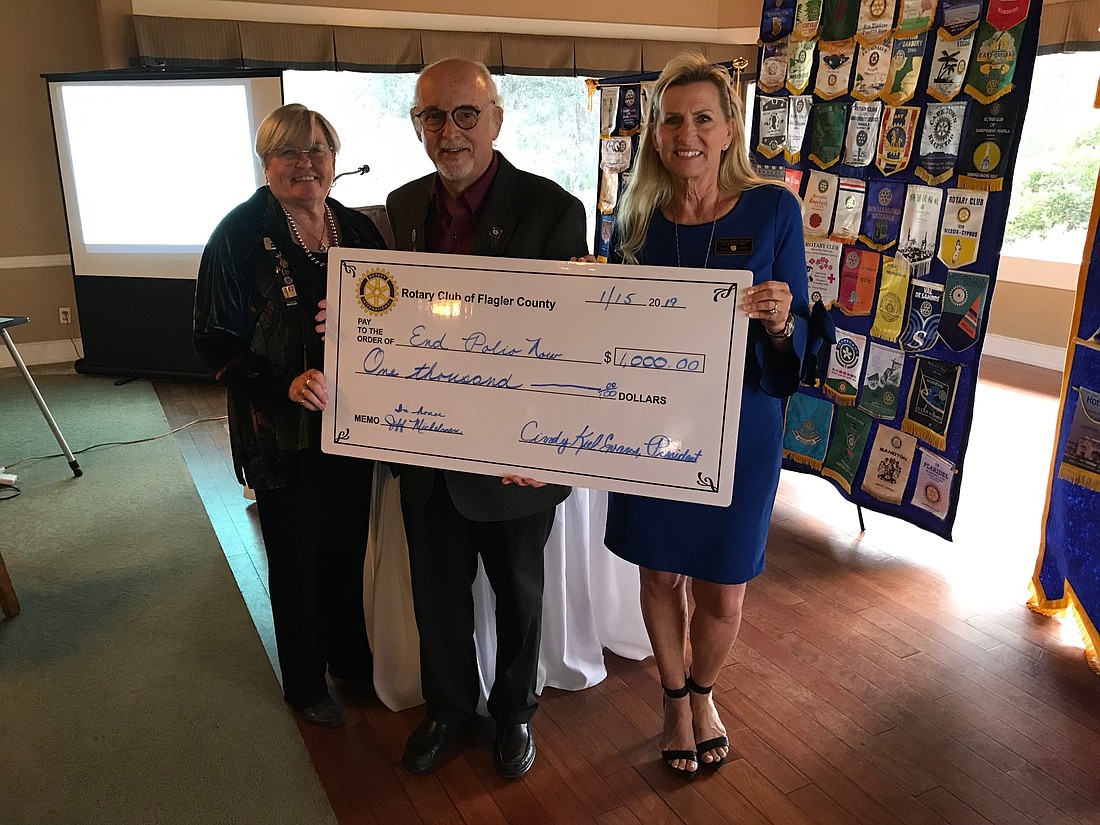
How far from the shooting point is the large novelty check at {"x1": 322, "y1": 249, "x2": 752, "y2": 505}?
145 cm

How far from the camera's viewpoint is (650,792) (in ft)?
6.12

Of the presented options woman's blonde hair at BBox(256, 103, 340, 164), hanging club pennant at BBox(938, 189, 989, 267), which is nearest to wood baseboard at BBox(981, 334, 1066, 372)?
hanging club pennant at BBox(938, 189, 989, 267)

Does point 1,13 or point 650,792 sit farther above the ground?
point 1,13

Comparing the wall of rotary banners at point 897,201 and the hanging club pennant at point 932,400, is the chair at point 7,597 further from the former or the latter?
the hanging club pennant at point 932,400

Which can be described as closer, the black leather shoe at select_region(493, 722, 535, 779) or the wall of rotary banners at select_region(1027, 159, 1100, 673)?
the black leather shoe at select_region(493, 722, 535, 779)

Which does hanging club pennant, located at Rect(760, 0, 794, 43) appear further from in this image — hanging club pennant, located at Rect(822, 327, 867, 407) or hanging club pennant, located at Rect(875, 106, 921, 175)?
hanging club pennant, located at Rect(822, 327, 867, 407)

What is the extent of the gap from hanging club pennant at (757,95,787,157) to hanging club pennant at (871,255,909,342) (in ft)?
2.12

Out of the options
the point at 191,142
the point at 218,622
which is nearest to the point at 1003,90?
the point at 218,622

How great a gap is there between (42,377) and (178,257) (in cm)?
127

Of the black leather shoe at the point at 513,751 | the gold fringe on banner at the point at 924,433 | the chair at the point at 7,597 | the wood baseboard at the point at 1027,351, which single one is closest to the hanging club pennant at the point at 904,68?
the gold fringe on banner at the point at 924,433

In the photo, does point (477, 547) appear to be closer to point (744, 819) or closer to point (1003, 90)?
point (744, 819)

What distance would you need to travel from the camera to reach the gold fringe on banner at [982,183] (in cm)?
237

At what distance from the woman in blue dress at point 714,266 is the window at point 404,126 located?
152 inches

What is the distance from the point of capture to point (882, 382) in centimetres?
282
